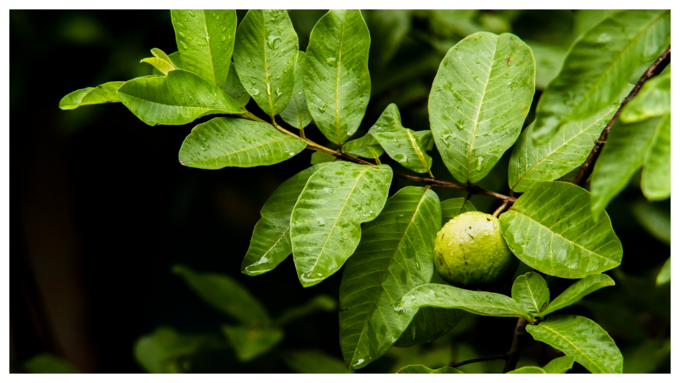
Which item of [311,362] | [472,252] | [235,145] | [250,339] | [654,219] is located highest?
[235,145]

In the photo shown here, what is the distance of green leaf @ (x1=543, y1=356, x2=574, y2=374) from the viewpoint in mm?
443

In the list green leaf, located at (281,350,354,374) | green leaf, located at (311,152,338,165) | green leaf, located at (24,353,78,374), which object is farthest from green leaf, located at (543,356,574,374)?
green leaf, located at (24,353,78,374)

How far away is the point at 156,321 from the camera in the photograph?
6.58 ft

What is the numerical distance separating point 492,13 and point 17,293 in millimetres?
1502

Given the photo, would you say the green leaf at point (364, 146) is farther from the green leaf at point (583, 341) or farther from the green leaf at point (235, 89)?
the green leaf at point (583, 341)

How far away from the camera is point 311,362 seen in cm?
136

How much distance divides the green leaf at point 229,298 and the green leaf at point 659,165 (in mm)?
1152

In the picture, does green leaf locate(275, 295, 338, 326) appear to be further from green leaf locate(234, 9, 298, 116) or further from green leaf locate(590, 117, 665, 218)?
green leaf locate(590, 117, 665, 218)

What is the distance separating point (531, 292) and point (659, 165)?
198 mm

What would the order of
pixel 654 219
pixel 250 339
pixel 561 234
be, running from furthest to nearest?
1. pixel 250 339
2. pixel 654 219
3. pixel 561 234

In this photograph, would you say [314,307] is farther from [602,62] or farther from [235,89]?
[602,62]

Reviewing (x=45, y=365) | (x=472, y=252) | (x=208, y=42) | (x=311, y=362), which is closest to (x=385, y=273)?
(x=472, y=252)

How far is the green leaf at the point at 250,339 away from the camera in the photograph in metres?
1.21

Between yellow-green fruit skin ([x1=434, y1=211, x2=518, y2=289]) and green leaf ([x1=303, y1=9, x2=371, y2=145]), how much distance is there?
0.17m
